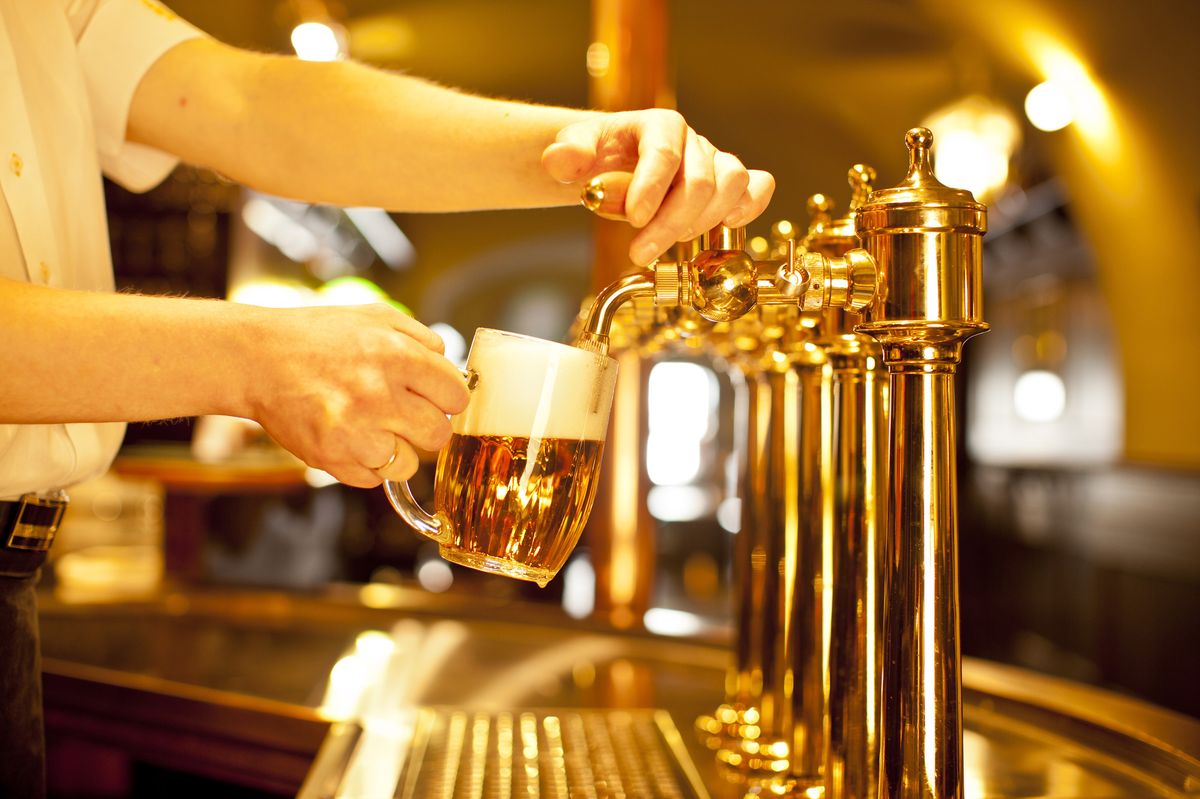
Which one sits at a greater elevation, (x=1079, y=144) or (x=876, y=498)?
(x=1079, y=144)

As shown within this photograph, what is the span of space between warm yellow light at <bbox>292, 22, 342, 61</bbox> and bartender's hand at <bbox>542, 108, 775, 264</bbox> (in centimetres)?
412

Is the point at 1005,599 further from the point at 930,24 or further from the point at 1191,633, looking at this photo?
the point at 930,24

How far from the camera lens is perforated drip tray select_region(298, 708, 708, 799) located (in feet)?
2.74

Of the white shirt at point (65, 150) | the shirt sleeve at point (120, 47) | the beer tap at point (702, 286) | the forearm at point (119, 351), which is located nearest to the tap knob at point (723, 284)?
the beer tap at point (702, 286)

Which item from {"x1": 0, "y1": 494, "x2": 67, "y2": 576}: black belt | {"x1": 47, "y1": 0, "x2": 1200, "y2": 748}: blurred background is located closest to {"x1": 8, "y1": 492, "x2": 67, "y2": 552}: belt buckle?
{"x1": 0, "y1": 494, "x2": 67, "y2": 576}: black belt

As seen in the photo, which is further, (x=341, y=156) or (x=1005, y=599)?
(x=1005, y=599)

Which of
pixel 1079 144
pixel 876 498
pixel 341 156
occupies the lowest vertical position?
pixel 876 498

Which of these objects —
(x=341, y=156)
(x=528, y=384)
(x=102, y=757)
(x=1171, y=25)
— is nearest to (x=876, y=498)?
(x=528, y=384)

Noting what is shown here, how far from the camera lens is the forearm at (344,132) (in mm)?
894

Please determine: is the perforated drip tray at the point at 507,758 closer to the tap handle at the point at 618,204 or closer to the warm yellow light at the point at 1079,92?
the tap handle at the point at 618,204

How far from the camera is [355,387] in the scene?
0.58 metres

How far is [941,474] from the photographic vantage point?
0.60 metres

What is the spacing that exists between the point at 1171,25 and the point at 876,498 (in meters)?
4.31

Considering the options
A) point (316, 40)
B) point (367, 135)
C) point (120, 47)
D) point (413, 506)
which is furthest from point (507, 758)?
point (316, 40)
